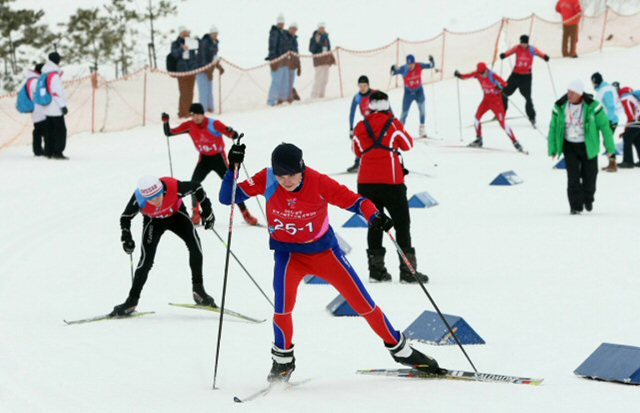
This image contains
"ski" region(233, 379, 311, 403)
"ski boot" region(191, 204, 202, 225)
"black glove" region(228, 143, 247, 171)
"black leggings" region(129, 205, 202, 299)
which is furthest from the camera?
"ski boot" region(191, 204, 202, 225)

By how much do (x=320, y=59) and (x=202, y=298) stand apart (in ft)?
55.8

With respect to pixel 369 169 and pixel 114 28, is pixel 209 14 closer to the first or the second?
pixel 114 28

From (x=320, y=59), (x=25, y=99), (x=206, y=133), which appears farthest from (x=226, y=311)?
(x=320, y=59)

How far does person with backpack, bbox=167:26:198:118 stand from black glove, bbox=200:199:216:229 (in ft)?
47.2

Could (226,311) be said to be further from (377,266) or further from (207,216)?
(377,266)

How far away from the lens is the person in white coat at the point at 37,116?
17344mm

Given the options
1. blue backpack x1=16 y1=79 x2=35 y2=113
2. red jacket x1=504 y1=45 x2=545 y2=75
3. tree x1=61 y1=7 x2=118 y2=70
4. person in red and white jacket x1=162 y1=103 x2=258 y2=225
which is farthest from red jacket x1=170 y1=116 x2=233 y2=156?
tree x1=61 y1=7 x2=118 y2=70

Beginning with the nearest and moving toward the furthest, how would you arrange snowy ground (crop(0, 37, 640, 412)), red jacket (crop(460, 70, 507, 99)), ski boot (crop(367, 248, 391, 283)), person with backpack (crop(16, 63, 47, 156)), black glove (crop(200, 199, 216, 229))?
snowy ground (crop(0, 37, 640, 412)) < black glove (crop(200, 199, 216, 229)) < ski boot (crop(367, 248, 391, 283)) < red jacket (crop(460, 70, 507, 99)) < person with backpack (crop(16, 63, 47, 156))

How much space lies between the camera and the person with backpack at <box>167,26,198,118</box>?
22.2 m

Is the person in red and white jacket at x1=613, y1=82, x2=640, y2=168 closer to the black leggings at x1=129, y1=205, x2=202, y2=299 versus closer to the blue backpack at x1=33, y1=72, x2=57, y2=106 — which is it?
the blue backpack at x1=33, y1=72, x2=57, y2=106

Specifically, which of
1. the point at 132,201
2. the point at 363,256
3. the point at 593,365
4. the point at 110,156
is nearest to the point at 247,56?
the point at 110,156

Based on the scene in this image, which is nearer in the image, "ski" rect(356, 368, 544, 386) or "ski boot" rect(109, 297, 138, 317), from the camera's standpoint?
"ski" rect(356, 368, 544, 386)

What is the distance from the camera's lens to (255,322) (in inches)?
307

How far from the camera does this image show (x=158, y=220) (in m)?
8.14
